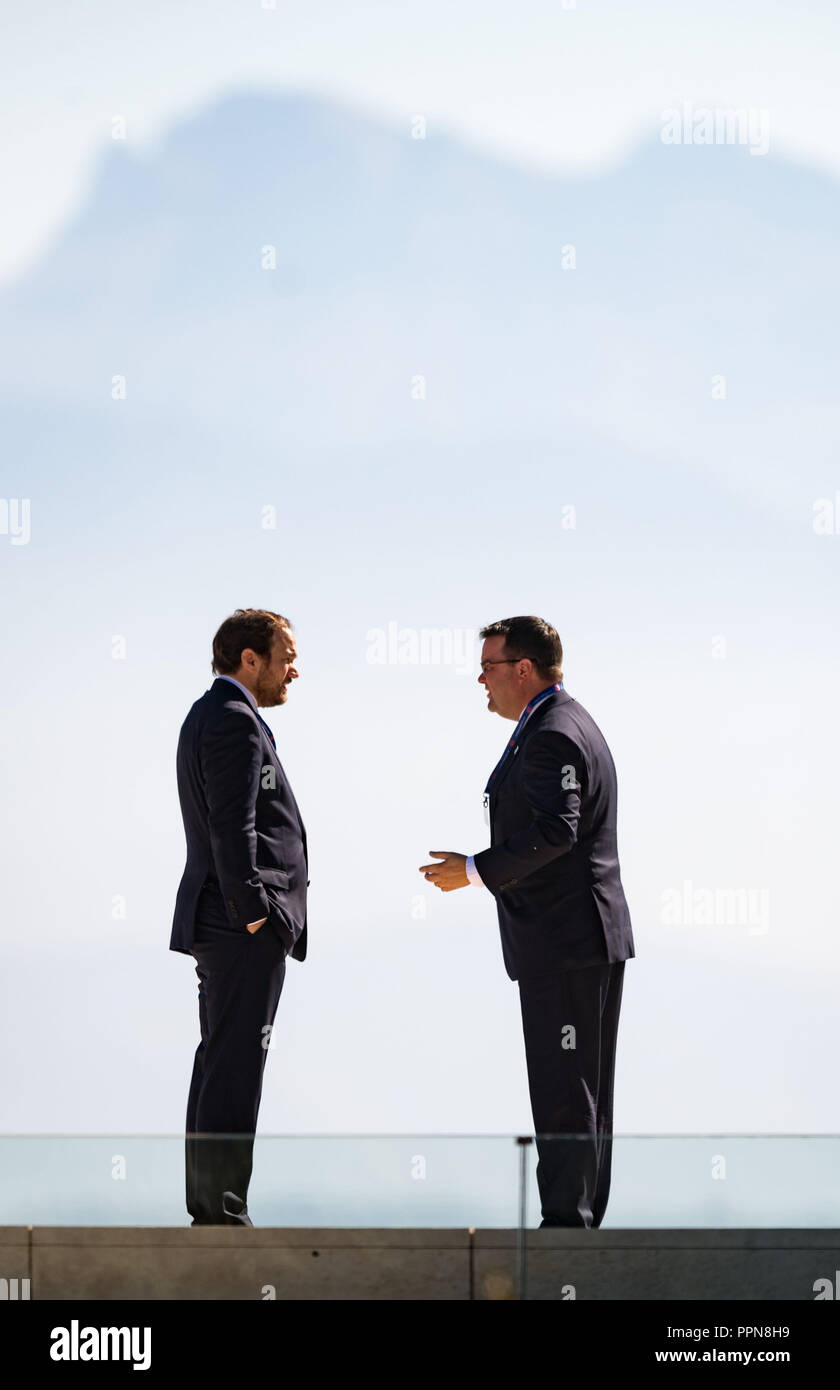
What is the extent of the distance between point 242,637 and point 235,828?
0.47 m

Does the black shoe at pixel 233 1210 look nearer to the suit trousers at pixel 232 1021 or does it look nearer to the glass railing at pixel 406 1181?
the glass railing at pixel 406 1181

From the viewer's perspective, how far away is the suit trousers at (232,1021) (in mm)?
3914

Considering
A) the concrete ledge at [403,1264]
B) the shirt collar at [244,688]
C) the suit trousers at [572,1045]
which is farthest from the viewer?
the shirt collar at [244,688]

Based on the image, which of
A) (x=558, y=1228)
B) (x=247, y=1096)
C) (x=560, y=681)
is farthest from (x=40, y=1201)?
(x=560, y=681)

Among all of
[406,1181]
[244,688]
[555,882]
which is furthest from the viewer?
[244,688]

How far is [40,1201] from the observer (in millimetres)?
3455

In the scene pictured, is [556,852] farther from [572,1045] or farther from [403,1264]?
[403,1264]

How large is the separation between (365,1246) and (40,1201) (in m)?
0.61

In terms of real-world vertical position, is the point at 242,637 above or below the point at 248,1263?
above

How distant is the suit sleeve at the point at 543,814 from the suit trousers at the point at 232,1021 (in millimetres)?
502

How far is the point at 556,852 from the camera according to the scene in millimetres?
3963

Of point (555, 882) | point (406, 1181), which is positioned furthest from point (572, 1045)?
point (406, 1181)

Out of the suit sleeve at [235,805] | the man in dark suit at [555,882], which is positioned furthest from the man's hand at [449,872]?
the suit sleeve at [235,805]
